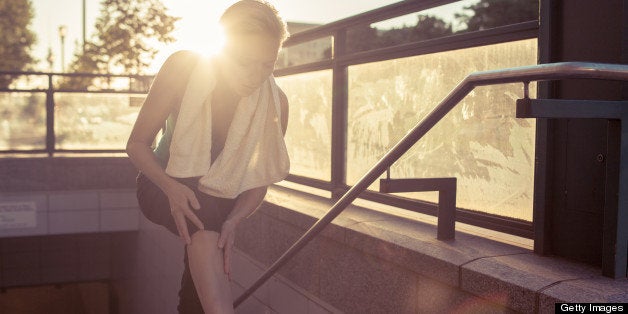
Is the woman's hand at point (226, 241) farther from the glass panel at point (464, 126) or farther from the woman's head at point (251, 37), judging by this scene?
the glass panel at point (464, 126)

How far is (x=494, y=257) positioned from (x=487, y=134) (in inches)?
26.9

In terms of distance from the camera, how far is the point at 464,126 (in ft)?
10.1

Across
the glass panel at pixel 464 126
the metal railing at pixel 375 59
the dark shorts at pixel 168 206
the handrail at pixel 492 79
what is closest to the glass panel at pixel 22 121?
the metal railing at pixel 375 59

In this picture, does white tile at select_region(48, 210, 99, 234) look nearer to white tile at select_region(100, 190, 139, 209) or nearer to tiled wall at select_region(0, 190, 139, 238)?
tiled wall at select_region(0, 190, 139, 238)

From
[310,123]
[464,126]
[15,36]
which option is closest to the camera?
[464,126]

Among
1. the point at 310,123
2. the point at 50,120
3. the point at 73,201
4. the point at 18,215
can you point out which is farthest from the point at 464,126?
the point at 50,120

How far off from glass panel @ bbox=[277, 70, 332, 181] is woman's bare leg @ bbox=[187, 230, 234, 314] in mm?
2413

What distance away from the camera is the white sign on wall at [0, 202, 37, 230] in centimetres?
729

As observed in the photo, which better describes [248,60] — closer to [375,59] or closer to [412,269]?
[412,269]

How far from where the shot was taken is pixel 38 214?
7.39 metres

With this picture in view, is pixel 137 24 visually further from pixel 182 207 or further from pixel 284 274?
pixel 182 207

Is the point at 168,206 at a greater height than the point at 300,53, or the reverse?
the point at 300,53

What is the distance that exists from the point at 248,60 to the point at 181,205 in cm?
55

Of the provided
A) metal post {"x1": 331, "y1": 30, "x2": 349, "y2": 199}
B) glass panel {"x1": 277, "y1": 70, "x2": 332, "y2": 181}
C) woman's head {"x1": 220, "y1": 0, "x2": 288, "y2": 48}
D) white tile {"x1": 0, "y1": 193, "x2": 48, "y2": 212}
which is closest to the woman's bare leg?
woman's head {"x1": 220, "y1": 0, "x2": 288, "y2": 48}
